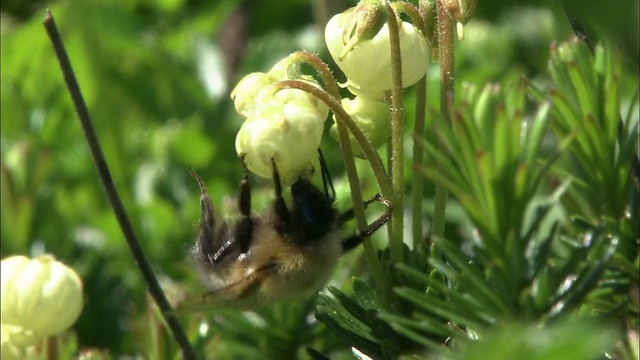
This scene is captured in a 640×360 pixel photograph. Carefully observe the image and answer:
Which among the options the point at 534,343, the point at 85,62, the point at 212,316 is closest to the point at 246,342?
the point at 212,316

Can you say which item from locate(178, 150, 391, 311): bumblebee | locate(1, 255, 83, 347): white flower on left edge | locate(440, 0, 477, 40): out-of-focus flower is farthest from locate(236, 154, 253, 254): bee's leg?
locate(440, 0, 477, 40): out-of-focus flower

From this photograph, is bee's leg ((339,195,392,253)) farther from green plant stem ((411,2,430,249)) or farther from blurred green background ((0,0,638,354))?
blurred green background ((0,0,638,354))

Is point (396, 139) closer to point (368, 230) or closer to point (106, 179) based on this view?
point (368, 230)

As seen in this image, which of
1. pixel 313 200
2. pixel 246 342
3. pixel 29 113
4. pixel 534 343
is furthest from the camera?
pixel 29 113

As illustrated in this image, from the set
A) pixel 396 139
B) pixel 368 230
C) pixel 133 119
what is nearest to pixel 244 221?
pixel 368 230

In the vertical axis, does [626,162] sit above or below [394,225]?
above

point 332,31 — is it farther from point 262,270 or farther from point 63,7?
point 63,7
